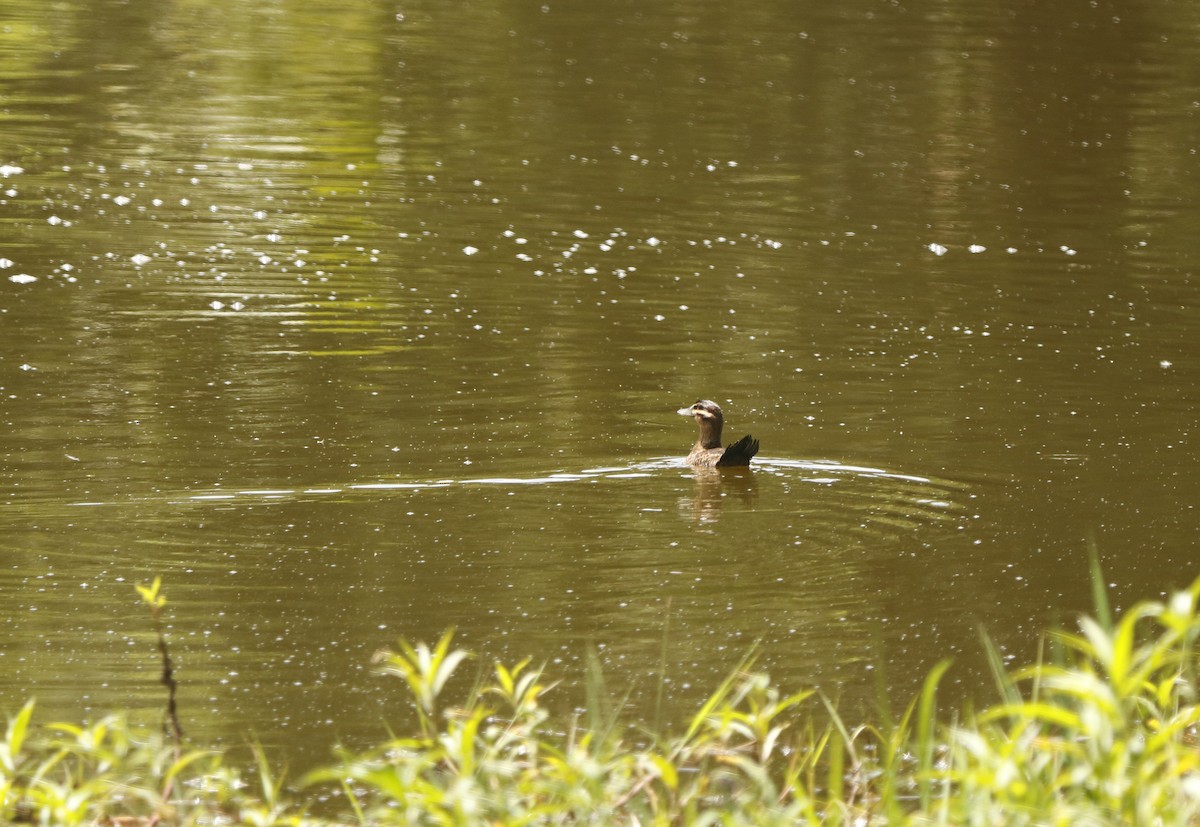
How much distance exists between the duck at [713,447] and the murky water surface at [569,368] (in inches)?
4.9

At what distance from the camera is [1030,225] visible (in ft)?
55.9

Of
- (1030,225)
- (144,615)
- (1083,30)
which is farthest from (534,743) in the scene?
(1083,30)

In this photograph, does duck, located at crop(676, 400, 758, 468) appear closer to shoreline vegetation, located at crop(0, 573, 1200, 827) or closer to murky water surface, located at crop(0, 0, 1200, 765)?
murky water surface, located at crop(0, 0, 1200, 765)

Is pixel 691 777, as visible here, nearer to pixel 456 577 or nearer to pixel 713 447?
pixel 456 577

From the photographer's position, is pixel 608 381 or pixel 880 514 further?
pixel 608 381

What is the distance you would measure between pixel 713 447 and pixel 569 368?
215 cm

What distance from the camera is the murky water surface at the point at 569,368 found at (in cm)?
748

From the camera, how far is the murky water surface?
748 centimetres

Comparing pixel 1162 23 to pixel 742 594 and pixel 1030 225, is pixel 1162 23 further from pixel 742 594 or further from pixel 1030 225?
pixel 742 594

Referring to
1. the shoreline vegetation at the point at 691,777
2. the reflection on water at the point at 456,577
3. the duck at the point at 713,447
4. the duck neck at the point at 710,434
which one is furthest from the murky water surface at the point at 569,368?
the shoreline vegetation at the point at 691,777

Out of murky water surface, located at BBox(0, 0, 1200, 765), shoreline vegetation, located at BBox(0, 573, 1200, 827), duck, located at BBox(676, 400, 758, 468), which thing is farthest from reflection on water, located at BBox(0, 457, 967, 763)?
shoreline vegetation, located at BBox(0, 573, 1200, 827)

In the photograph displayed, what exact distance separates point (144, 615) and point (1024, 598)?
3632 mm

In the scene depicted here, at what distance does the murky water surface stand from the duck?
124 mm

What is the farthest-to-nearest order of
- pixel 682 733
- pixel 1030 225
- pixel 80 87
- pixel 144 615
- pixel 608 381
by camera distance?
pixel 80 87, pixel 1030 225, pixel 608 381, pixel 144 615, pixel 682 733
